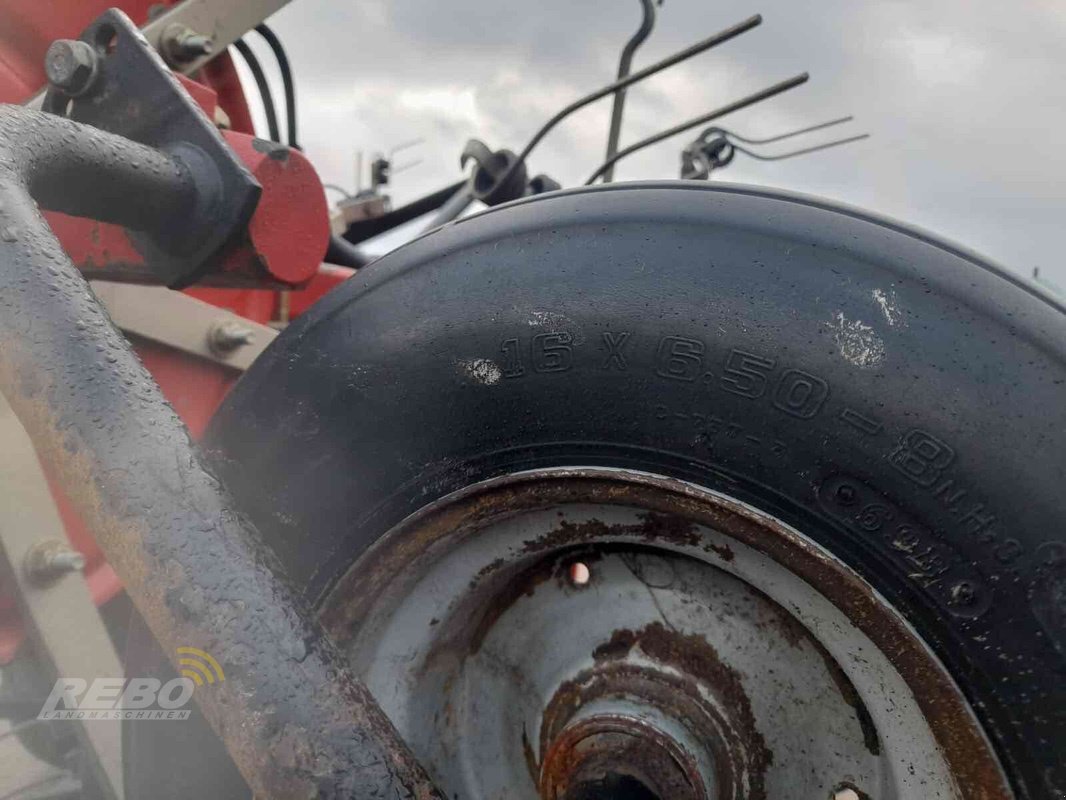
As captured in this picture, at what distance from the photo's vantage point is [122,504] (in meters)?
0.47

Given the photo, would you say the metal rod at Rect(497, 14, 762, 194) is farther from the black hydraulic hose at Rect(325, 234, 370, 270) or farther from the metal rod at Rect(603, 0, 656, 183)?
the black hydraulic hose at Rect(325, 234, 370, 270)

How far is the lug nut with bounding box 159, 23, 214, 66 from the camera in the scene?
3.84 ft

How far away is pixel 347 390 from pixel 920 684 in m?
0.50

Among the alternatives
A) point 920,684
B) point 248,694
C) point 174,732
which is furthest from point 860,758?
point 174,732

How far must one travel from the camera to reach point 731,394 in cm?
58

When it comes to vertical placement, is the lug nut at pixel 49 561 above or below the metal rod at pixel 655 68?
below

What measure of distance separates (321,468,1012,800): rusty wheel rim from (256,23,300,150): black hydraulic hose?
1.26 metres

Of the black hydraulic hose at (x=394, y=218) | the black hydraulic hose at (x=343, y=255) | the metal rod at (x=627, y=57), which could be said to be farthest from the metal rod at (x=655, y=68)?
the black hydraulic hose at (x=394, y=218)

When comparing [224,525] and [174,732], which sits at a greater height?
[224,525]

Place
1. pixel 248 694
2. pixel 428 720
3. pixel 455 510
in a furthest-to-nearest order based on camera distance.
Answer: pixel 428 720
pixel 455 510
pixel 248 694

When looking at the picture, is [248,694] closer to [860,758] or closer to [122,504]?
[122,504]

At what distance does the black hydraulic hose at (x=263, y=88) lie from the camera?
1.52m

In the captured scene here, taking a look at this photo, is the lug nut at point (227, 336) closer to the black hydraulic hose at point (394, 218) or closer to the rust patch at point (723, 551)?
the black hydraulic hose at point (394, 218)

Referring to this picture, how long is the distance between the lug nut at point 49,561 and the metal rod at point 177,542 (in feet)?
2.18
